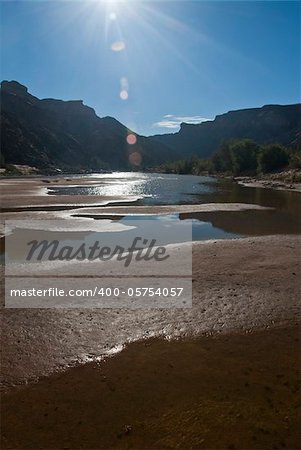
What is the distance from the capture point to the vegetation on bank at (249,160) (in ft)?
299

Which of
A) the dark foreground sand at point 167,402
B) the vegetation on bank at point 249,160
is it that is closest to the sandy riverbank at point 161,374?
the dark foreground sand at point 167,402

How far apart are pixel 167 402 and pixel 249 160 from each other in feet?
355

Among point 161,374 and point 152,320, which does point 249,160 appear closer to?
point 152,320

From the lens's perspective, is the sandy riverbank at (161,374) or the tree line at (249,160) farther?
the tree line at (249,160)

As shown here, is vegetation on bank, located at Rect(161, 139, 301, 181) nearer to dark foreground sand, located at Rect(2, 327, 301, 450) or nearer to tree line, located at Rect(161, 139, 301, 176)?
tree line, located at Rect(161, 139, 301, 176)

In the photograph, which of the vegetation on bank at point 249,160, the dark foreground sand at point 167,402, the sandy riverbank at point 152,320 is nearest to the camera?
the dark foreground sand at point 167,402

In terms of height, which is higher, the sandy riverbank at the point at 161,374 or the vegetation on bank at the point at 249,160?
the vegetation on bank at the point at 249,160

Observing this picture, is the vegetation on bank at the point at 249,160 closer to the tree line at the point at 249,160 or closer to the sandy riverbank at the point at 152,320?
the tree line at the point at 249,160

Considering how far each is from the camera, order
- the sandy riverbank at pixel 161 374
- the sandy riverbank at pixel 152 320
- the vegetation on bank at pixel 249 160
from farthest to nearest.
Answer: the vegetation on bank at pixel 249 160
the sandy riverbank at pixel 152 320
the sandy riverbank at pixel 161 374

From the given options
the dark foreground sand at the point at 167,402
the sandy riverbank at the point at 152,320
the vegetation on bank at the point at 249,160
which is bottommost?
the dark foreground sand at the point at 167,402

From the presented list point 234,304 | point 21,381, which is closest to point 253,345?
point 234,304

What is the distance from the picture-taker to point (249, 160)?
108 metres

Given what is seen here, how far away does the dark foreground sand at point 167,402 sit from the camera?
5453 millimetres

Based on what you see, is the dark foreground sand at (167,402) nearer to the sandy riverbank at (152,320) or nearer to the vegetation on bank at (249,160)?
the sandy riverbank at (152,320)
